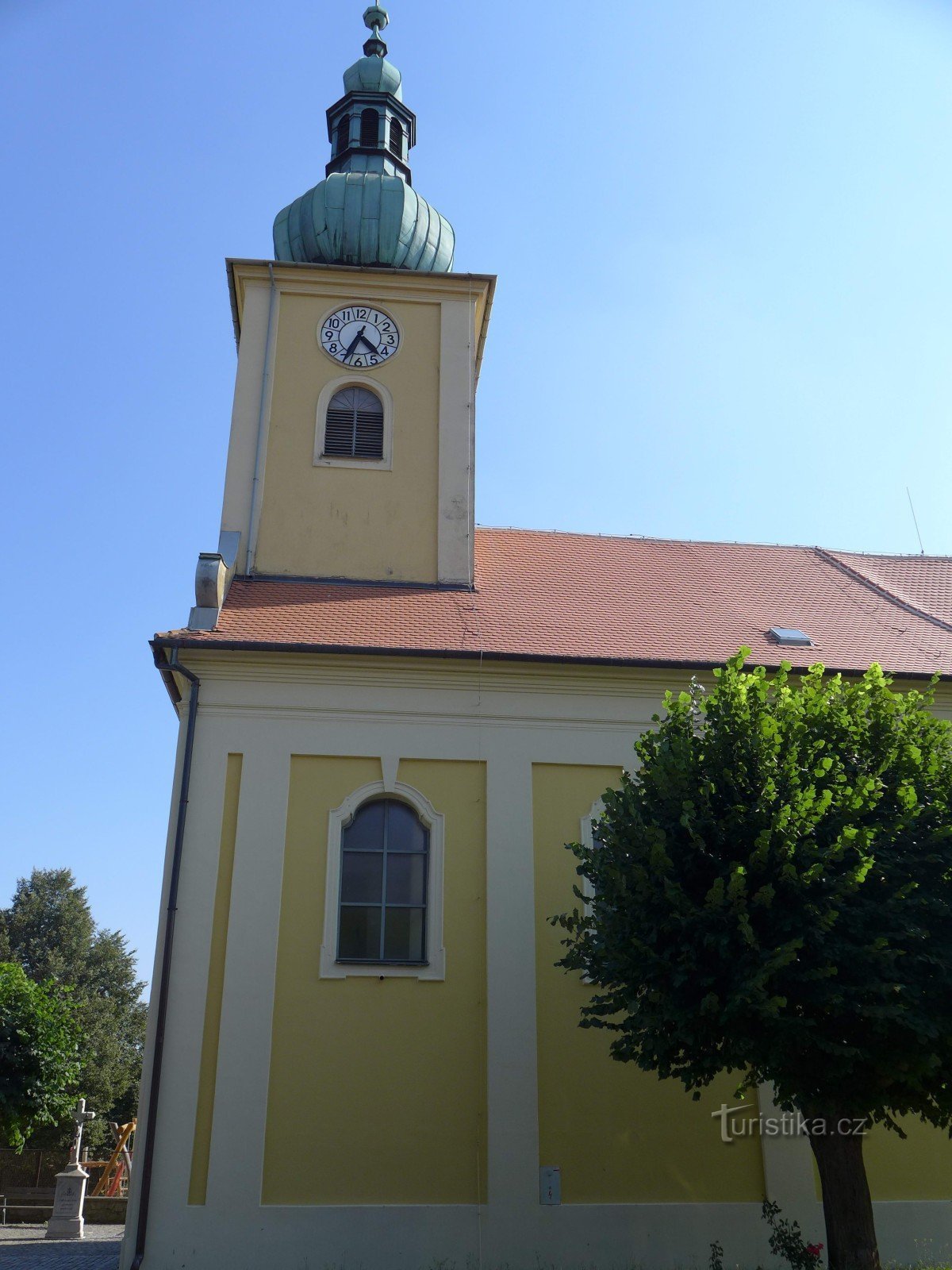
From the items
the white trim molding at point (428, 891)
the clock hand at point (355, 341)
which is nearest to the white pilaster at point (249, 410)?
the clock hand at point (355, 341)

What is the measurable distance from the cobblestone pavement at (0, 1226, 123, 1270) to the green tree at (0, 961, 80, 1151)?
2.55 meters

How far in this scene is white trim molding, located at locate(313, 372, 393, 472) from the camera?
55.9 ft

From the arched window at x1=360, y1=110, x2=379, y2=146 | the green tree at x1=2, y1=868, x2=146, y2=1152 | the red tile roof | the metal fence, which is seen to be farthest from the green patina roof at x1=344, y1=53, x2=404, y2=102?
the green tree at x1=2, y1=868, x2=146, y2=1152

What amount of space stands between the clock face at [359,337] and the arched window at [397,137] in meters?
3.98

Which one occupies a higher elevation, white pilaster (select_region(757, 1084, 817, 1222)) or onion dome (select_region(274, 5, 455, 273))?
onion dome (select_region(274, 5, 455, 273))

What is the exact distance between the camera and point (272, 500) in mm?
16625

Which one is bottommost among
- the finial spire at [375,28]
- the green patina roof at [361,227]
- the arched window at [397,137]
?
the green patina roof at [361,227]

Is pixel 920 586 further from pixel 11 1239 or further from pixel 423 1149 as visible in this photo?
pixel 11 1239

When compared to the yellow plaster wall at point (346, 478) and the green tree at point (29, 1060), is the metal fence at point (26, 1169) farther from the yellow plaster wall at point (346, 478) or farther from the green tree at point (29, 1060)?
the yellow plaster wall at point (346, 478)

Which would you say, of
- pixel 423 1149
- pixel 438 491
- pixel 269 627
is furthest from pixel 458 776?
pixel 438 491

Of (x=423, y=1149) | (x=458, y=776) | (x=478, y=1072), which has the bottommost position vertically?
(x=423, y=1149)

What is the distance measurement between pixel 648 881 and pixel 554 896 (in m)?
3.33

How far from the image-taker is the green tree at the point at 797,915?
9.27 meters

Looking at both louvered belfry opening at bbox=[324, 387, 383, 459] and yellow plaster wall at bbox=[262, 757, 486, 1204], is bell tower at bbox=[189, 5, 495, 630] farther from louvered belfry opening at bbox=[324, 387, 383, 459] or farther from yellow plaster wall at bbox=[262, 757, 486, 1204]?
yellow plaster wall at bbox=[262, 757, 486, 1204]
